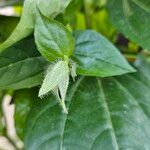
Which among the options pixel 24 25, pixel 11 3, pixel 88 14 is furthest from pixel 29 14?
pixel 88 14

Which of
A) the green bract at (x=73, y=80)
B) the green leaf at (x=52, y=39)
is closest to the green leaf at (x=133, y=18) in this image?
the green bract at (x=73, y=80)

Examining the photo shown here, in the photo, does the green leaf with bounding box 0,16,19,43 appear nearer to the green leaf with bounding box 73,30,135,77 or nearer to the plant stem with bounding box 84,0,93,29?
the green leaf with bounding box 73,30,135,77

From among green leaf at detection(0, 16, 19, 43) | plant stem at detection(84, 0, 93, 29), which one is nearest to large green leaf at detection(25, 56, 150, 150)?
green leaf at detection(0, 16, 19, 43)

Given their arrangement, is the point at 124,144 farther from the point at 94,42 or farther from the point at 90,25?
the point at 90,25

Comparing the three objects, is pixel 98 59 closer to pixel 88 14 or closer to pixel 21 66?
pixel 21 66

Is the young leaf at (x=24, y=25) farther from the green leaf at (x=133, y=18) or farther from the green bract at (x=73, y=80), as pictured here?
the green leaf at (x=133, y=18)

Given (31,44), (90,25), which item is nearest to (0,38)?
(31,44)
